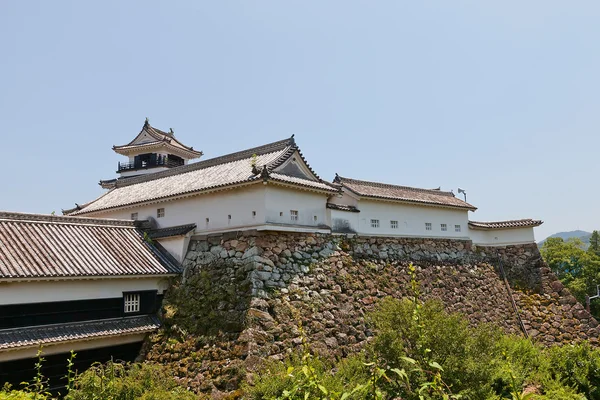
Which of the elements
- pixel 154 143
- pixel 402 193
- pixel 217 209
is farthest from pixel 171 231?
pixel 154 143

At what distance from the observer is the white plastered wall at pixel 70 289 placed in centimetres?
1250

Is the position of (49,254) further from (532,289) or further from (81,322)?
(532,289)

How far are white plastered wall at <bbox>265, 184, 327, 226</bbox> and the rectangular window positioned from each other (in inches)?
229

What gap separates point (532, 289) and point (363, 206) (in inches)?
506

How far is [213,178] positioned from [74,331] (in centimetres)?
778

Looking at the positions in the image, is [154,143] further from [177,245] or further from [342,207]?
[342,207]

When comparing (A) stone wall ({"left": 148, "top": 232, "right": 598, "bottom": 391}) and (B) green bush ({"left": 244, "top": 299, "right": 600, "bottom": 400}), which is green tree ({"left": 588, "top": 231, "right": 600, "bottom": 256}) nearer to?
(A) stone wall ({"left": 148, "top": 232, "right": 598, "bottom": 391})

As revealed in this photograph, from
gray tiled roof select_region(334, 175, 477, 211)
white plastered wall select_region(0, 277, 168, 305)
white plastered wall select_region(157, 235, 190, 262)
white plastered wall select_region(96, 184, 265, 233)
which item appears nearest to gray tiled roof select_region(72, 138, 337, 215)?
white plastered wall select_region(96, 184, 265, 233)

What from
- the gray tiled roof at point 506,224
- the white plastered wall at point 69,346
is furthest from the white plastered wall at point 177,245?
the gray tiled roof at point 506,224

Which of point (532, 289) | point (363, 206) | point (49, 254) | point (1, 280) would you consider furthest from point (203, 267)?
point (532, 289)

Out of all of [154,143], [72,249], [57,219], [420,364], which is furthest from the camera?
[154,143]

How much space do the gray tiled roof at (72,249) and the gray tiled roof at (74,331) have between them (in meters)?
1.65

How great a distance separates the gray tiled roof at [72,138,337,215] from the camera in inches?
633

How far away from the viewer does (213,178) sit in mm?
17766
